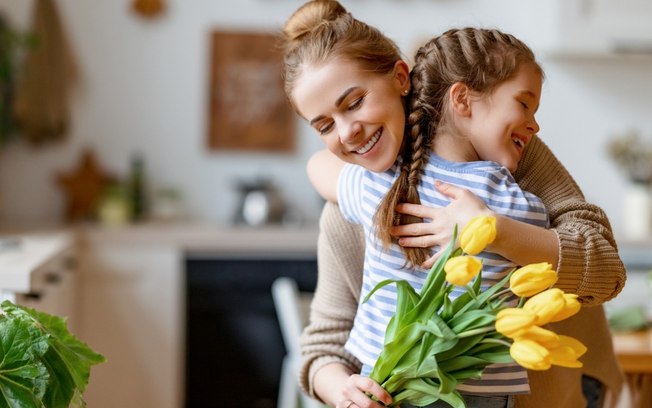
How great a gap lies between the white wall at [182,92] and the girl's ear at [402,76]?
3.07m

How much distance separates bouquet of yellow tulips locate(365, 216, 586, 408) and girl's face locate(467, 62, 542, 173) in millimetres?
185

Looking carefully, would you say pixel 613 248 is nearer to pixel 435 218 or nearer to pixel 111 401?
pixel 435 218

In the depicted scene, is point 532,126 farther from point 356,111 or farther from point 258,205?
point 258,205

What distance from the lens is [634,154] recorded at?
4.60 meters

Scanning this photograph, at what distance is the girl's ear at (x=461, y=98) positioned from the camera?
122cm

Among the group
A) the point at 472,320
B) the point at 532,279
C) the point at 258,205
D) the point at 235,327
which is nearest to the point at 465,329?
the point at 472,320

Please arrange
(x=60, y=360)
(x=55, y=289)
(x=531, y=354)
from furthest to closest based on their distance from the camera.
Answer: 1. (x=55, y=289)
2. (x=60, y=360)
3. (x=531, y=354)

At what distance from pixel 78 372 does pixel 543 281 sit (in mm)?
580

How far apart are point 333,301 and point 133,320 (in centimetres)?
260

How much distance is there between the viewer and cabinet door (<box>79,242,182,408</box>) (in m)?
3.93

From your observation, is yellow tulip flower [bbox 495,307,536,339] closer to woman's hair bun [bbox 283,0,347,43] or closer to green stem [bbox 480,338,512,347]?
green stem [bbox 480,338,512,347]

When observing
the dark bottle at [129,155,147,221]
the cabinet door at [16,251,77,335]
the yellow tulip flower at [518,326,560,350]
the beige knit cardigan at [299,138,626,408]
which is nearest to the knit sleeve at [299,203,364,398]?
the beige knit cardigan at [299,138,626,408]

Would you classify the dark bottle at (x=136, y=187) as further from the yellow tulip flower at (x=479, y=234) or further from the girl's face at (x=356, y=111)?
the yellow tulip flower at (x=479, y=234)

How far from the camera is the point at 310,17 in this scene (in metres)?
1.38
